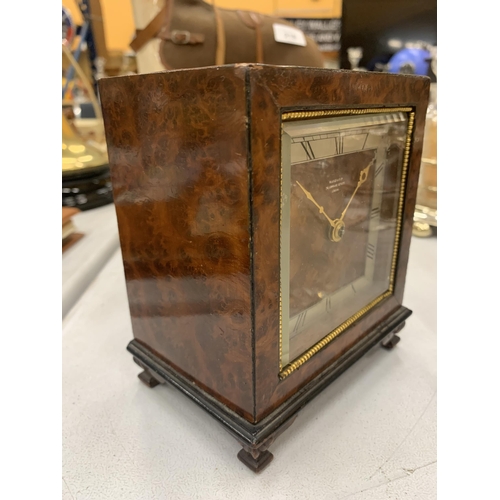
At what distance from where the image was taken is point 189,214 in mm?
576

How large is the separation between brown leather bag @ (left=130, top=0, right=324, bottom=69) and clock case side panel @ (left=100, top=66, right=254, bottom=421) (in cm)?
37

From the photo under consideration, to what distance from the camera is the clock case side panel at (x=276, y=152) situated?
0.46 meters

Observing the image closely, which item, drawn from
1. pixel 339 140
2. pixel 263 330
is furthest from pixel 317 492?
pixel 339 140

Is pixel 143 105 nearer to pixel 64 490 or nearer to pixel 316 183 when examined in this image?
pixel 316 183

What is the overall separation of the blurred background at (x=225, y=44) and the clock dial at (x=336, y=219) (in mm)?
381

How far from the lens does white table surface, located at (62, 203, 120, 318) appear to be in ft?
3.91

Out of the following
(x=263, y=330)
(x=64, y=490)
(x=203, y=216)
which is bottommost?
(x=64, y=490)

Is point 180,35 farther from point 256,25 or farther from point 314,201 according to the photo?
point 314,201

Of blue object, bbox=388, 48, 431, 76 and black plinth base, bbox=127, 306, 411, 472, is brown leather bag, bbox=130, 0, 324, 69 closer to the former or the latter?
black plinth base, bbox=127, 306, 411, 472

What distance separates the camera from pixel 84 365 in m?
0.91

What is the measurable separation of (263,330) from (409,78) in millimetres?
504

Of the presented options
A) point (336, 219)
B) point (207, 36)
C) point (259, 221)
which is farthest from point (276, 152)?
point (207, 36)

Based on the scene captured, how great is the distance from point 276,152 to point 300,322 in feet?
1.05

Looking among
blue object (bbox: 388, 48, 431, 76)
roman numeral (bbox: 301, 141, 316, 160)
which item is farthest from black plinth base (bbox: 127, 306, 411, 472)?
blue object (bbox: 388, 48, 431, 76)
